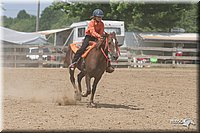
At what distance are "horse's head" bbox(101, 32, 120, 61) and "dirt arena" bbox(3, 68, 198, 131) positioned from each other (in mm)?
1201

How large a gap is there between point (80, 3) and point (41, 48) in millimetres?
13375

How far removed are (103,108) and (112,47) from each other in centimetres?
141

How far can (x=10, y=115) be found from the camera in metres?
8.28

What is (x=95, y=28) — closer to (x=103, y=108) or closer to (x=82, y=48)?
(x=82, y=48)

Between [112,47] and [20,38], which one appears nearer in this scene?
[112,47]

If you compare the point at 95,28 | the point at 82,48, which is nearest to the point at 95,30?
the point at 95,28

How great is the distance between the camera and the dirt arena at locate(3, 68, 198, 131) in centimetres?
743

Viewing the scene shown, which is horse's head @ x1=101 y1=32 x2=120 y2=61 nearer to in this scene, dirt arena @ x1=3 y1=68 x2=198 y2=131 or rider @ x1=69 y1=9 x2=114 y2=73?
rider @ x1=69 y1=9 x2=114 y2=73

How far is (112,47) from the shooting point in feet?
32.1

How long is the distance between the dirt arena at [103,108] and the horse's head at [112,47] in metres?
1.20

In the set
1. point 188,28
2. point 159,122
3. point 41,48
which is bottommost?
point 159,122

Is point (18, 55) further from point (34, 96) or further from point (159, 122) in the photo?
point (159, 122)

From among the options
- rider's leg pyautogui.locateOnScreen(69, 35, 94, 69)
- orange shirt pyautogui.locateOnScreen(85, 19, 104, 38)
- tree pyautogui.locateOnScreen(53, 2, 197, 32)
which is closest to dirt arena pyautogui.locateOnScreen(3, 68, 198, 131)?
rider's leg pyautogui.locateOnScreen(69, 35, 94, 69)

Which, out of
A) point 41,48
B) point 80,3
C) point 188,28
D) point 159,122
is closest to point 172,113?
point 159,122
